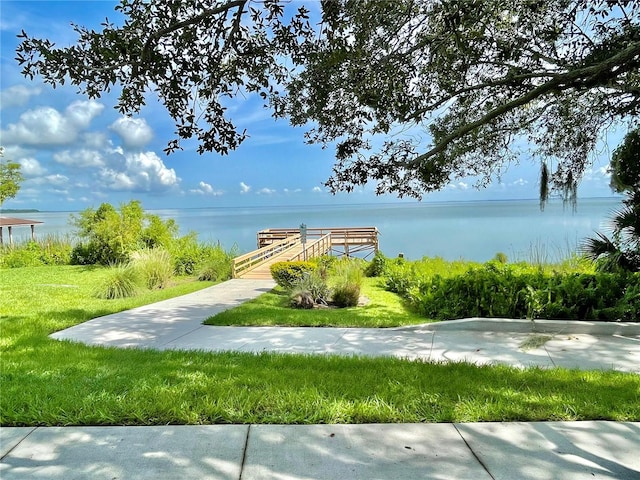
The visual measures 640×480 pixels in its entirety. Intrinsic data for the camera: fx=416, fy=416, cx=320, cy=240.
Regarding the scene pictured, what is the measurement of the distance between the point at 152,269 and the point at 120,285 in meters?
1.67

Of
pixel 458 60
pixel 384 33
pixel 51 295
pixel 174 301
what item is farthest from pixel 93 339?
pixel 458 60

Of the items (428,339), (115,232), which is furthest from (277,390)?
(115,232)

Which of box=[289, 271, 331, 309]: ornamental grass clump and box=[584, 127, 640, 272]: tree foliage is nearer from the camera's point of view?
box=[584, 127, 640, 272]: tree foliage

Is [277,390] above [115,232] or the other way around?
the other way around

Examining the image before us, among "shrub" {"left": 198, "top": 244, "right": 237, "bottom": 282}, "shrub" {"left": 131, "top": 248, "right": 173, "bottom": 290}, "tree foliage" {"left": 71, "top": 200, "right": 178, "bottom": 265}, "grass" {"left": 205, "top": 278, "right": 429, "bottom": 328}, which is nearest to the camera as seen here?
"grass" {"left": 205, "top": 278, "right": 429, "bottom": 328}

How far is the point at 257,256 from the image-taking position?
16672mm

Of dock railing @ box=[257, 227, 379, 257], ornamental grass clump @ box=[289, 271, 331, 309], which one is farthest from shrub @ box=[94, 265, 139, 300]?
dock railing @ box=[257, 227, 379, 257]

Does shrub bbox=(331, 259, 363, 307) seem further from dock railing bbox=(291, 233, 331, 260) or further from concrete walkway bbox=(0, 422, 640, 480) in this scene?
dock railing bbox=(291, 233, 331, 260)

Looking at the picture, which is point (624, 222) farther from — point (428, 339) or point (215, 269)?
point (215, 269)

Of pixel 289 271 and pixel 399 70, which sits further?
pixel 289 271

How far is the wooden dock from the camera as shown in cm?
1451

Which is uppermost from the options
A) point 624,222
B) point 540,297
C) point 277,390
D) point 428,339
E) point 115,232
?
point 624,222

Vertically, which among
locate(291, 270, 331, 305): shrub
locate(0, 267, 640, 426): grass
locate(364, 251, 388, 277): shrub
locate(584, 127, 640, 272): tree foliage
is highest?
locate(584, 127, 640, 272): tree foliage

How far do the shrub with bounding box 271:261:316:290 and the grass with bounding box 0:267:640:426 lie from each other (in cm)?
578
